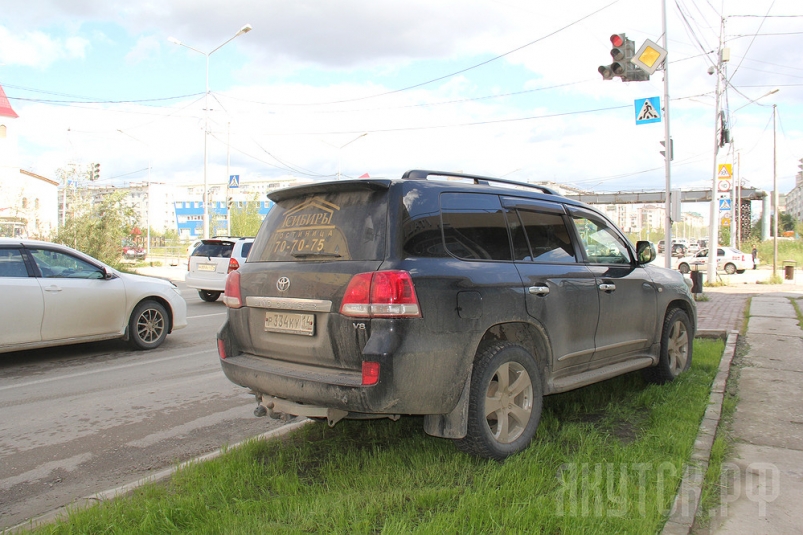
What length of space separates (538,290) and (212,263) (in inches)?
493

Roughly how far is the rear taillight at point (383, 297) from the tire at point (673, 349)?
346cm

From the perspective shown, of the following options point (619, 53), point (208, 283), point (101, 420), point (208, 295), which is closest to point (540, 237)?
point (101, 420)

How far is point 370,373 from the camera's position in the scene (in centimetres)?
329

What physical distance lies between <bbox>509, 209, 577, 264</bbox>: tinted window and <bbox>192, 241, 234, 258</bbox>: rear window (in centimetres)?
1201

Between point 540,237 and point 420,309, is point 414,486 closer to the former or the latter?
point 420,309

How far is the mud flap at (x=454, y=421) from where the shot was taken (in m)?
3.56

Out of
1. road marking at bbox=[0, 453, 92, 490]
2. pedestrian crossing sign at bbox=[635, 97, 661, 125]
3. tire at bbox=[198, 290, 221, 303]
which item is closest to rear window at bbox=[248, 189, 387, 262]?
road marking at bbox=[0, 453, 92, 490]

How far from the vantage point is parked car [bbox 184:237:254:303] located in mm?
15062

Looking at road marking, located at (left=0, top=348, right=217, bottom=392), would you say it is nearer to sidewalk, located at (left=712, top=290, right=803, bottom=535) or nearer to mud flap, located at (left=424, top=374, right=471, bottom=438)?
mud flap, located at (left=424, top=374, right=471, bottom=438)

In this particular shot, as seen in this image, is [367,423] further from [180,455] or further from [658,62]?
[658,62]

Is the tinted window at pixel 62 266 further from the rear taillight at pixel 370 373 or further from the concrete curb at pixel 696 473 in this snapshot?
the concrete curb at pixel 696 473

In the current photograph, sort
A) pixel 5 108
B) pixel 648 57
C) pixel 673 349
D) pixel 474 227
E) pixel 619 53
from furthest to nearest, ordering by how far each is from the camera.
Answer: pixel 5 108, pixel 648 57, pixel 619 53, pixel 673 349, pixel 474 227

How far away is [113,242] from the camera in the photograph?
84.3 feet

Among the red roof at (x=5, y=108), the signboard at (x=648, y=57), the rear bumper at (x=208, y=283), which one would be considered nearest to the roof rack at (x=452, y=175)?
the signboard at (x=648, y=57)
